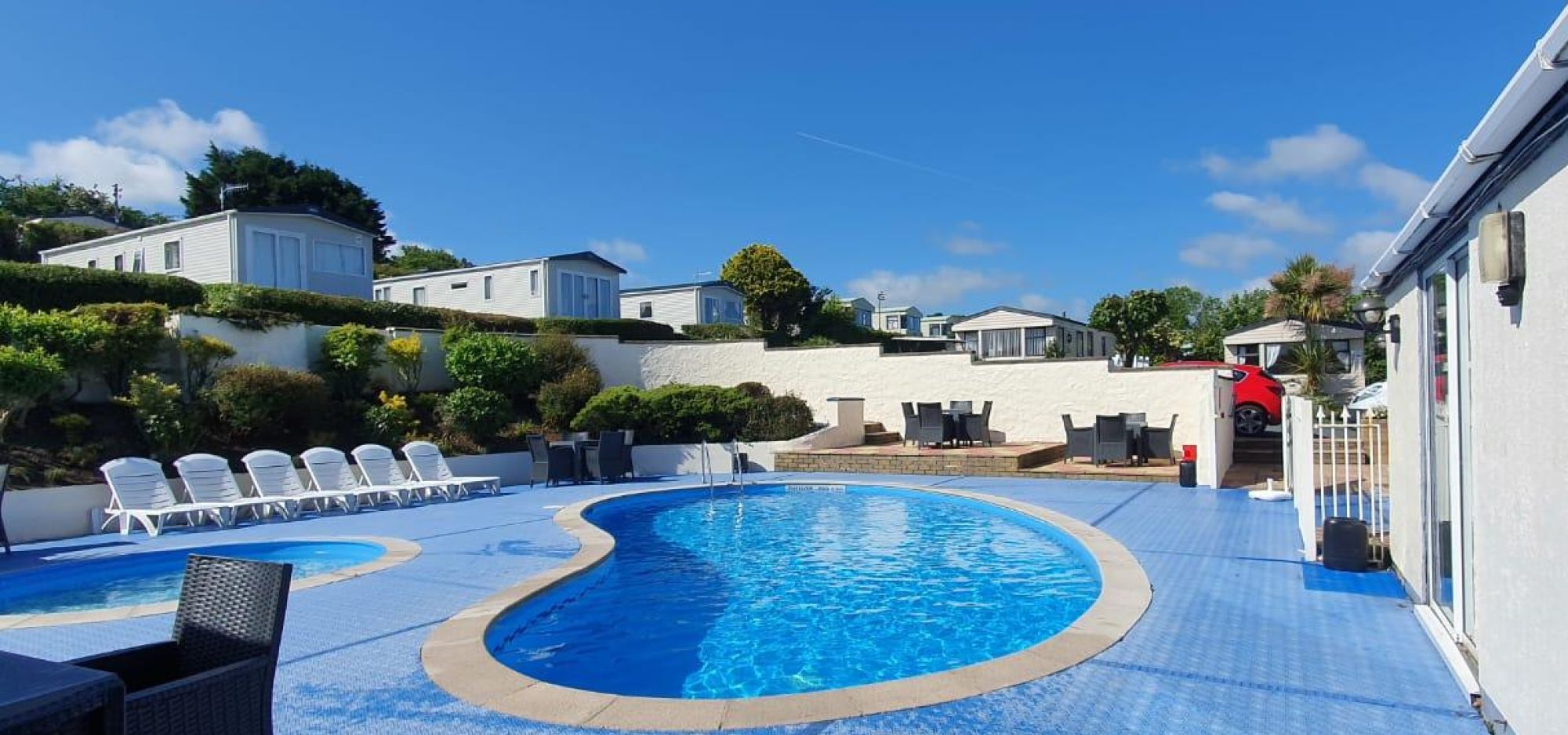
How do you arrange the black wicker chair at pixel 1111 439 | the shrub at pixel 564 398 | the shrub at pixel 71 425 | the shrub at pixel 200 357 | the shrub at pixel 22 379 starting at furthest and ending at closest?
the shrub at pixel 564 398, the black wicker chair at pixel 1111 439, the shrub at pixel 200 357, the shrub at pixel 71 425, the shrub at pixel 22 379

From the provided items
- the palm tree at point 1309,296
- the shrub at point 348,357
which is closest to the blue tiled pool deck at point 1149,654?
the shrub at point 348,357

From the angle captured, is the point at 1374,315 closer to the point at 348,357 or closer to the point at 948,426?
the point at 948,426

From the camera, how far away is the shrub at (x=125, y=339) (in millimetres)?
12219

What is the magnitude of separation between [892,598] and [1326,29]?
11496 millimetres

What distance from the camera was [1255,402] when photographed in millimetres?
16719

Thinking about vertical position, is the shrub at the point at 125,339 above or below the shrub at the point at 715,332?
below

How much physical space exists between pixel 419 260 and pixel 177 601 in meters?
52.8

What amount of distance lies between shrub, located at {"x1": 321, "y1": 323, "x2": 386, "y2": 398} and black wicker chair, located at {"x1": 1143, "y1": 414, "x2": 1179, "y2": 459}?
14.3 m

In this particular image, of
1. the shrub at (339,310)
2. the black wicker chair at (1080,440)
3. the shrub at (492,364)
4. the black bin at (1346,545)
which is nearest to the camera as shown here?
the black bin at (1346,545)

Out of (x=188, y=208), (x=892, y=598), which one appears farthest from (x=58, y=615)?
(x=188, y=208)

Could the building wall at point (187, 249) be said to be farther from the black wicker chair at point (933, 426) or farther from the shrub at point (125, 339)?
the black wicker chair at point (933, 426)

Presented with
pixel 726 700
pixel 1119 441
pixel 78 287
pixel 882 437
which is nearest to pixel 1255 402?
pixel 1119 441

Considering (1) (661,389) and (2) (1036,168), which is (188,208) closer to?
(1) (661,389)

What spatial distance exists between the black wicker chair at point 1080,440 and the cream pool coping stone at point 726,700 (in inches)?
336
